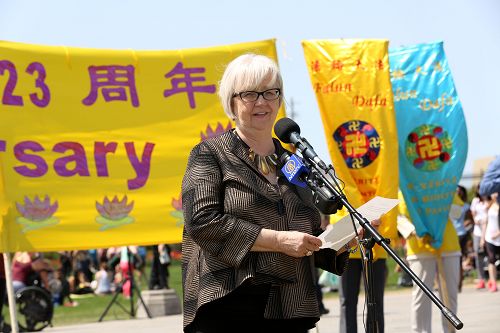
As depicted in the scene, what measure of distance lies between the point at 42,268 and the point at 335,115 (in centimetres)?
1131

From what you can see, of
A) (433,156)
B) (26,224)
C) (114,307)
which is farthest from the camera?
(114,307)

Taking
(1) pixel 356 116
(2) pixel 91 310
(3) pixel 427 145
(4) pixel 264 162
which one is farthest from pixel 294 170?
(2) pixel 91 310

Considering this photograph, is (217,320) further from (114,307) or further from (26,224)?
(114,307)

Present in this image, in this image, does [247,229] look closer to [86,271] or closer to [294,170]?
[294,170]

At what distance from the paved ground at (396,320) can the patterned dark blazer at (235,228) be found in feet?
23.5

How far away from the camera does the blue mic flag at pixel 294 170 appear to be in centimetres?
422

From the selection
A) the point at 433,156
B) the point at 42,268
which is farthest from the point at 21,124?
the point at 42,268

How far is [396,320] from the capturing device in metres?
13.2

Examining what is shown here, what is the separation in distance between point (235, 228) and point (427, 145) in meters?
5.36

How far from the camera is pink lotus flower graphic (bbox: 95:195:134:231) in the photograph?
8266 mm

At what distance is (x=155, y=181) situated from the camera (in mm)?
8562

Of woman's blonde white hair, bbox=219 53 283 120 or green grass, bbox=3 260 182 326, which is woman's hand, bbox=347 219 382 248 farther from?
green grass, bbox=3 260 182 326

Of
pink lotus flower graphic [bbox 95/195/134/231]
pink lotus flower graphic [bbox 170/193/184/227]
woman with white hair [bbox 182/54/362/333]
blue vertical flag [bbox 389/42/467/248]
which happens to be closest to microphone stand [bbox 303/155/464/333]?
woman with white hair [bbox 182/54/362/333]

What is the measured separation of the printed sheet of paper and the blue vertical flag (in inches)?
190
